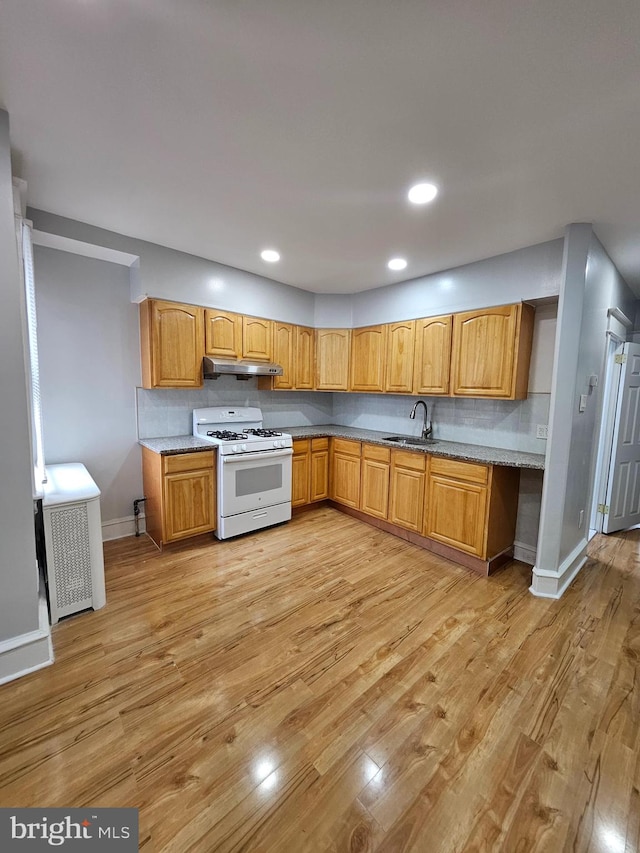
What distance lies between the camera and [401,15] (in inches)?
41.4

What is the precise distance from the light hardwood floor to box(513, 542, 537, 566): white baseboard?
0.37 meters

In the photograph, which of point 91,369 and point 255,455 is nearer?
point 91,369

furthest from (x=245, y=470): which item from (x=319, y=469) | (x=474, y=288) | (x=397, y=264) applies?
(x=474, y=288)

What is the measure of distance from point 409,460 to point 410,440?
577 millimetres

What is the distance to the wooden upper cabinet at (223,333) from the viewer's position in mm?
3320

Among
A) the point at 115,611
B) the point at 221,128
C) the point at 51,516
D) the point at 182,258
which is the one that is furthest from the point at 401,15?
the point at 115,611

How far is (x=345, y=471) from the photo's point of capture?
4.01m

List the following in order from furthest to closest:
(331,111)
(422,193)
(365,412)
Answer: (365,412) → (422,193) → (331,111)

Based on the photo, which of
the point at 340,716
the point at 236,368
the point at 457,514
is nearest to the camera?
the point at 340,716

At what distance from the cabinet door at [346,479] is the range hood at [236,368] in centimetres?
122

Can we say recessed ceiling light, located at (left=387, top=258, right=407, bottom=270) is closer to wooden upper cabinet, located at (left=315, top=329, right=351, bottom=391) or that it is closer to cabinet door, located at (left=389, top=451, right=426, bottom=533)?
wooden upper cabinet, located at (left=315, top=329, right=351, bottom=391)

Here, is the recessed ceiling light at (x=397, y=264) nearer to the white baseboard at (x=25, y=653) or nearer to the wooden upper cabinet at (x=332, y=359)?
the wooden upper cabinet at (x=332, y=359)

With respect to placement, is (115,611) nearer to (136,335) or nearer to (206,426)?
(206,426)

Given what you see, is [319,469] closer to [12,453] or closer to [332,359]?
[332,359]
